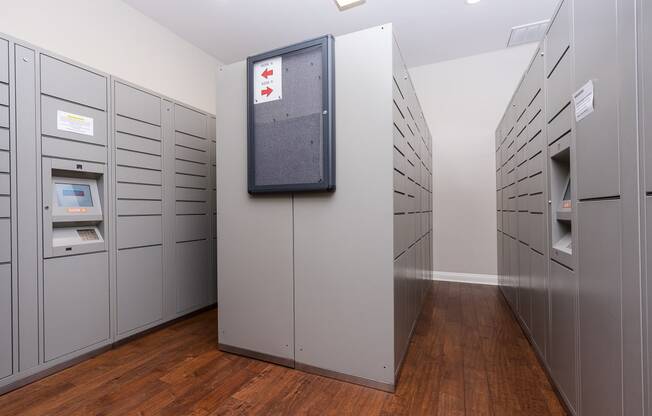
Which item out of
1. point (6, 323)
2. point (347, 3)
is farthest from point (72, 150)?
point (347, 3)

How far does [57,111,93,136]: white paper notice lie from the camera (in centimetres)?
183

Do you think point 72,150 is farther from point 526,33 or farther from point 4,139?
point 526,33

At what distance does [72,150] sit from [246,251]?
129cm

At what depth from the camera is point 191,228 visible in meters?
2.74

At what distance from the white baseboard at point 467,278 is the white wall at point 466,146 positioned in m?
0.05

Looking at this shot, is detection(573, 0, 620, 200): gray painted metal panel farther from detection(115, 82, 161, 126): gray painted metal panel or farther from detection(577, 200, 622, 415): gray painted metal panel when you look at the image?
detection(115, 82, 161, 126): gray painted metal panel

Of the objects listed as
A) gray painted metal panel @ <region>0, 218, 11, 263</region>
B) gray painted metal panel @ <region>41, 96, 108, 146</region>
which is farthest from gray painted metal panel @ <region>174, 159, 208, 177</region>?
gray painted metal panel @ <region>0, 218, 11, 263</region>

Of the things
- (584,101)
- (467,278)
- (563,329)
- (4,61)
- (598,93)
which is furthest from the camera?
(467,278)

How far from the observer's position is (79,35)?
7.84 feet

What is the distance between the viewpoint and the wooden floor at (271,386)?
4.78 feet

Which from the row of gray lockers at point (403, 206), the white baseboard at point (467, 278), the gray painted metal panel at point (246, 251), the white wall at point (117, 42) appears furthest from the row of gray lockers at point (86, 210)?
the white baseboard at point (467, 278)

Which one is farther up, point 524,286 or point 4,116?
point 4,116

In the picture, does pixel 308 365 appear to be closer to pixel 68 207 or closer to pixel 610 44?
pixel 68 207

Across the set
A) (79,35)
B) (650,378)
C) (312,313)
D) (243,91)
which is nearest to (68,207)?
(243,91)
